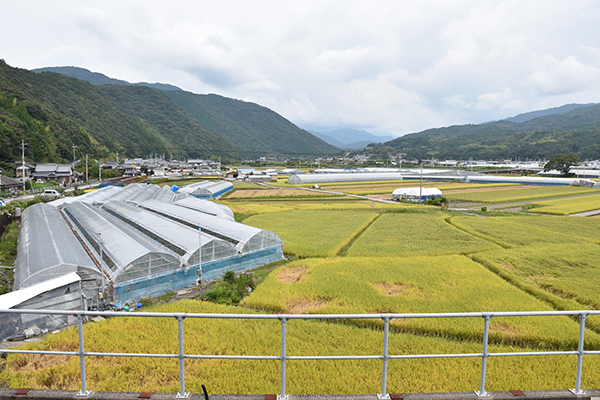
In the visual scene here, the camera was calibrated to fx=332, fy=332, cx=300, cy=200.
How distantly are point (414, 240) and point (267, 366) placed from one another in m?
17.6

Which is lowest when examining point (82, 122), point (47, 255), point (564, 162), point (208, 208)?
point (47, 255)

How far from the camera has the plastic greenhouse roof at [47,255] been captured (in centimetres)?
1198

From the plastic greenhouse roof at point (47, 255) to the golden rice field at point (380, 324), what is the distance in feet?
13.6

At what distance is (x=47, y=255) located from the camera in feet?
44.7

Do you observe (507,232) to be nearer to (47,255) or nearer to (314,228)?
(314,228)

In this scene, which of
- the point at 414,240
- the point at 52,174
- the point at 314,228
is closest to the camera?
the point at 414,240

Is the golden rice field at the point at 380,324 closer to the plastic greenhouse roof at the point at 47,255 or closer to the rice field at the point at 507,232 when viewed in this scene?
the rice field at the point at 507,232

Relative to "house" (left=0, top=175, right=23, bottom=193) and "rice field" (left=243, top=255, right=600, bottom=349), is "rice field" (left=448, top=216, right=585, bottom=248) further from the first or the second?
"house" (left=0, top=175, right=23, bottom=193)

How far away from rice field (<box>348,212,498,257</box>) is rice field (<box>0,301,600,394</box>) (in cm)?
1094

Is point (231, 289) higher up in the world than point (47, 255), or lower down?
lower down

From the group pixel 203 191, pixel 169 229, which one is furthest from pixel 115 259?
pixel 203 191

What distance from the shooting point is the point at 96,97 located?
425ft

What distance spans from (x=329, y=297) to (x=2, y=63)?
4584 inches

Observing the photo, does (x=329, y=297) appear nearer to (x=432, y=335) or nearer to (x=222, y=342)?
(x=432, y=335)
